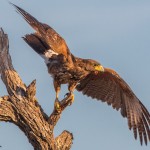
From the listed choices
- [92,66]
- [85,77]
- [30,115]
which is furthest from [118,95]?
[30,115]

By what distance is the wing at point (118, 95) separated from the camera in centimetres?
1123

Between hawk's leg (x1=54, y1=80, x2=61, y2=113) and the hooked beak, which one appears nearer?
hawk's leg (x1=54, y1=80, x2=61, y2=113)

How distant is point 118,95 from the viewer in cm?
1162

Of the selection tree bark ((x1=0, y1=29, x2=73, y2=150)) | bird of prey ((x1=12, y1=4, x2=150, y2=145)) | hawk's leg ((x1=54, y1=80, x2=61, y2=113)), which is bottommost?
tree bark ((x1=0, y1=29, x2=73, y2=150))

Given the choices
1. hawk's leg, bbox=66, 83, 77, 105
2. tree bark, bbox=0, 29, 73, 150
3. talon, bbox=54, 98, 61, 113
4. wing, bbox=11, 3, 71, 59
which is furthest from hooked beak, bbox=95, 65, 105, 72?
tree bark, bbox=0, 29, 73, 150

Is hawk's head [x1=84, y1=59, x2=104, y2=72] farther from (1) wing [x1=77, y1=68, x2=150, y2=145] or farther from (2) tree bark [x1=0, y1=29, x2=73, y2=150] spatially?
(2) tree bark [x1=0, y1=29, x2=73, y2=150]

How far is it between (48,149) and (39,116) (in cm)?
55

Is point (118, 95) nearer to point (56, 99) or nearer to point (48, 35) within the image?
point (56, 99)

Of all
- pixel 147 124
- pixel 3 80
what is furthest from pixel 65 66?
pixel 147 124

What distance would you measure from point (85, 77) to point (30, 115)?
2677 mm

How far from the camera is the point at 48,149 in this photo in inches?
355

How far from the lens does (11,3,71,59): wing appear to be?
9930 millimetres

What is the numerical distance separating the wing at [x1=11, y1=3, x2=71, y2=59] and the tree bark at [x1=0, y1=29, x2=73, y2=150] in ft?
3.16

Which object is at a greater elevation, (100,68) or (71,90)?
(100,68)
